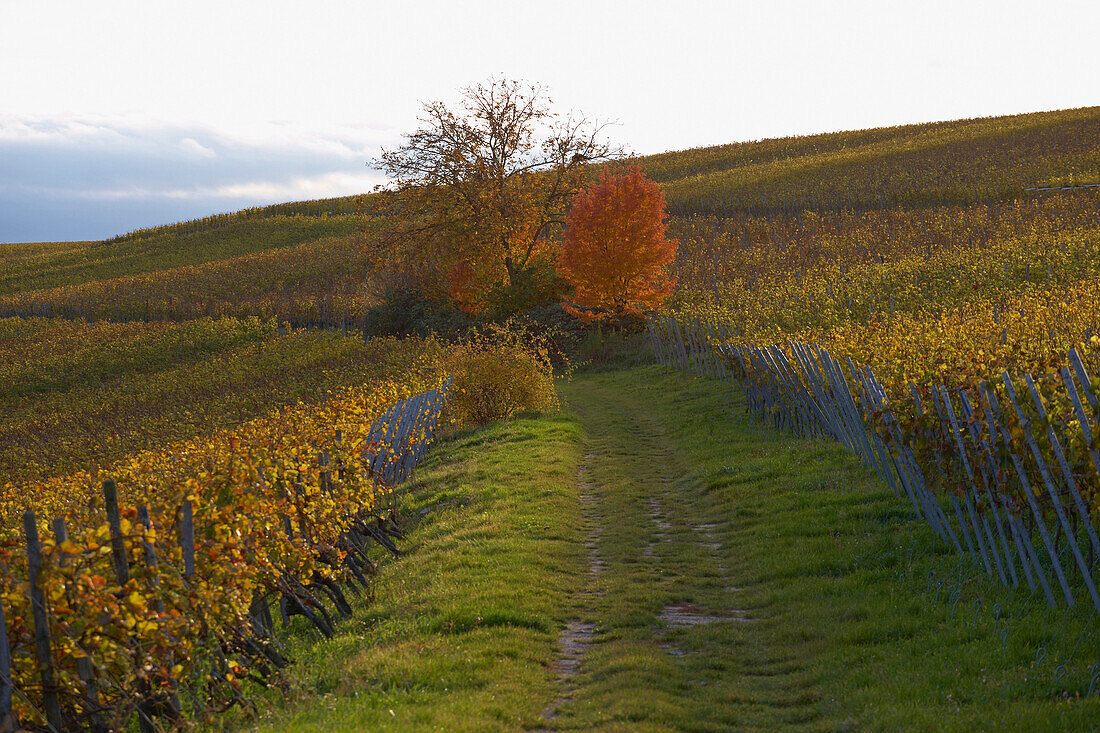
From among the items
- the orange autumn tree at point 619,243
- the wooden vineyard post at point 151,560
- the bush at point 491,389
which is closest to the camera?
the wooden vineyard post at point 151,560

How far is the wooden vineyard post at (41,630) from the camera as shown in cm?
500

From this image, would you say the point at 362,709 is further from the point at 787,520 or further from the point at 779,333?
the point at 779,333

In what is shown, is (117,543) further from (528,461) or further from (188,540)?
(528,461)

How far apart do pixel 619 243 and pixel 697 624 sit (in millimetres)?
25714

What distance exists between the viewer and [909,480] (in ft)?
32.4

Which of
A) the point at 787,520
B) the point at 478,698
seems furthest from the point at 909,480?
the point at 478,698

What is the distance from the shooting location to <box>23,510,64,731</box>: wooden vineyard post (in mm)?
5000

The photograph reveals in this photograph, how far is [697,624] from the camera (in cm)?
815

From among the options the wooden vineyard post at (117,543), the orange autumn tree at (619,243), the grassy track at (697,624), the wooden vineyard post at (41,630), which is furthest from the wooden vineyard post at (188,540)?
the orange autumn tree at (619,243)

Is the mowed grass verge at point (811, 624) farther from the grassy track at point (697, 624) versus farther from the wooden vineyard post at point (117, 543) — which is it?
the wooden vineyard post at point (117, 543)

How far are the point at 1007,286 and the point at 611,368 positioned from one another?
1511 cm

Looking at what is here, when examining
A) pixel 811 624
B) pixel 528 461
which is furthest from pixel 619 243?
pixel 811 624

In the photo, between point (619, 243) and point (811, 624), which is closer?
point (811, 624)

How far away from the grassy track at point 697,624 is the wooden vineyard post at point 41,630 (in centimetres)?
154
